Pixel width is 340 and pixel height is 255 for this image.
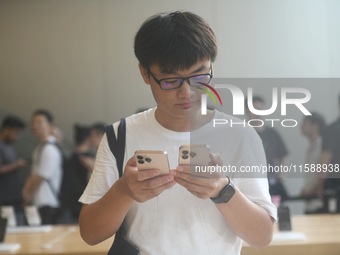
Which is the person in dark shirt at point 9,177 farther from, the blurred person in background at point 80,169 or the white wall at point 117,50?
the white wall at point 117,50

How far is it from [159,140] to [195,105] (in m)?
0.12

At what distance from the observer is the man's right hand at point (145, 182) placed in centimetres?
106

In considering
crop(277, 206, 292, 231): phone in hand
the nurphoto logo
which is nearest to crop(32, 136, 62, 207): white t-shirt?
crop(277, 206, 292, 231): phone in hand

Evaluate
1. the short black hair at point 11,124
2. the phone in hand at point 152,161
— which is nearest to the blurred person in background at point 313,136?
the phone in hand at point 152,161

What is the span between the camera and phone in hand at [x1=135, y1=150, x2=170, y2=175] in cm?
106

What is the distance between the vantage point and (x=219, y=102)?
54.7 inches

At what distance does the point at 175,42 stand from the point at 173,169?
0.94 feet

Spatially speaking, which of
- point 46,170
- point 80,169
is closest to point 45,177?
point 46,170

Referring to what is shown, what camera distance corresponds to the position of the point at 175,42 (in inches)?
44.9

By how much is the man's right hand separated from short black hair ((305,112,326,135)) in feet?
2.16

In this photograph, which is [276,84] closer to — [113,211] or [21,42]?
[113,211]

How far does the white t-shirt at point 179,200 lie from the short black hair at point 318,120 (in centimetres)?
42

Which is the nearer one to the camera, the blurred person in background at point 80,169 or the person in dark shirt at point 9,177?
the blurred person in background at point 80,169

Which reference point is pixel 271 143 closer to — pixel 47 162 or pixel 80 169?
pixel 80 169
